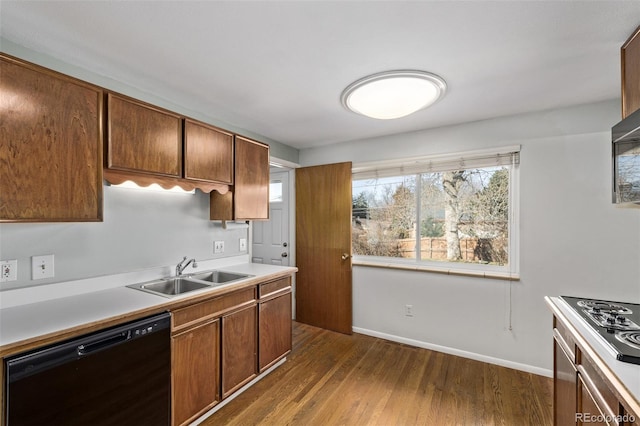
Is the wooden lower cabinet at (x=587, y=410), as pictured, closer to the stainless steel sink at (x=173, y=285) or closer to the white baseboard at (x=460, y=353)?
the white baseboard at (x=460, y=353)

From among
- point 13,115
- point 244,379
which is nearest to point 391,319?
point 244,379

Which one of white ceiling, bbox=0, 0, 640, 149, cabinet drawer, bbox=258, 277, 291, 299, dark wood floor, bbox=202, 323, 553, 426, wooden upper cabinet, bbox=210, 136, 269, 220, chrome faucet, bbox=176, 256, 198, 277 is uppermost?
white ceiling, bbox=0, 0, 640, 149

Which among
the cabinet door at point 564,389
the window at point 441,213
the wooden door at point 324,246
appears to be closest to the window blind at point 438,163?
the window at point 441,213

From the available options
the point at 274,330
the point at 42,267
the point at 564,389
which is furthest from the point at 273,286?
the point at 564,389

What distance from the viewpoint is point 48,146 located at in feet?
4.71

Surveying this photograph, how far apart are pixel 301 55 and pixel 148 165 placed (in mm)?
1215

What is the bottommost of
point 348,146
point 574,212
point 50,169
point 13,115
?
point 574,212

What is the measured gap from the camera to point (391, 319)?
3197 mm

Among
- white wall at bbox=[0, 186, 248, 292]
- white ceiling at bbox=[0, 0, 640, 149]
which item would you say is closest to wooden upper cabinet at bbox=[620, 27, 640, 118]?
white ceiling at bbox=[0, 0, 640, 149]

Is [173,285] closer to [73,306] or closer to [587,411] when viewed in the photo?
[73,306]

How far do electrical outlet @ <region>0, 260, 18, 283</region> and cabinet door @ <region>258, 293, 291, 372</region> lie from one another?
59.8 inches

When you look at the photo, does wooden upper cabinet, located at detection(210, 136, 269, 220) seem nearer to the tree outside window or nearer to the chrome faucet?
the chrome faucet

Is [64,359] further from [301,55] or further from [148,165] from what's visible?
[301,55]

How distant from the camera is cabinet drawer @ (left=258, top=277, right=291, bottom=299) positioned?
7.95 ft
